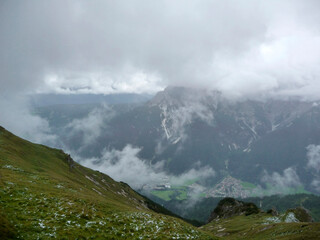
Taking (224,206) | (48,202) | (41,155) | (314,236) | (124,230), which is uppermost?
(41,155)

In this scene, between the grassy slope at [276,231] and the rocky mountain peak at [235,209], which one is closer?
the grassy slope at [276,231]

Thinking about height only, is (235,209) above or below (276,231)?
below

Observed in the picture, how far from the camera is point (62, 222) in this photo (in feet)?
85.7

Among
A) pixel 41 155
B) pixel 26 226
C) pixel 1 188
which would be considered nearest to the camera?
pixel 26 226

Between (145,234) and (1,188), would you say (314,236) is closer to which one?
(145,234)

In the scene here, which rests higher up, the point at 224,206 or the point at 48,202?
the point at 48,202

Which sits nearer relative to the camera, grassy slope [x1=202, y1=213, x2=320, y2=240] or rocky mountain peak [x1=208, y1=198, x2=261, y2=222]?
grassy slope [x1=202, y1=213, x2=320, y2=240]

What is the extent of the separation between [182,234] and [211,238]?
616cm

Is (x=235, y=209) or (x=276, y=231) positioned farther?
(x=235, y=209)

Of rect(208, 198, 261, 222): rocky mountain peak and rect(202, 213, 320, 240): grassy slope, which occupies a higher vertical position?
rect(202, 213, 320, 240): grassy slope

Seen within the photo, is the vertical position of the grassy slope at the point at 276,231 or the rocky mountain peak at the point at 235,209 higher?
the grassy slope at the point at 276,231

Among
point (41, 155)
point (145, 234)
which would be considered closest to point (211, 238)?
point (145, 234)

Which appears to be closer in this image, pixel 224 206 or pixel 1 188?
pixel 1 188

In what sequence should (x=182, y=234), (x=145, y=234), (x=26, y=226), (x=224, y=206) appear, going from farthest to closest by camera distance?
1. (x=224, y=206)
2. (x=182, y=234)
3. (x=145, y=234)
4. (x=26, y=226)
